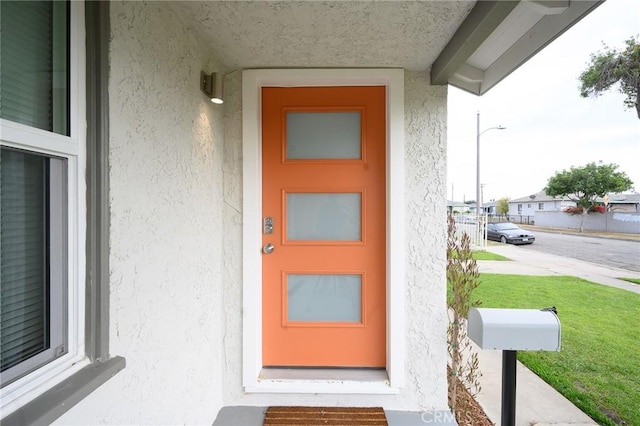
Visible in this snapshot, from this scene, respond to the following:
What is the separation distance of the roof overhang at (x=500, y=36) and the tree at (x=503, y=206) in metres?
35.3

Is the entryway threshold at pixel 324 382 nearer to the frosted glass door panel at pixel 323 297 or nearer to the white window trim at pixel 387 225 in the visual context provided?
the white window trim at pixel 387 225

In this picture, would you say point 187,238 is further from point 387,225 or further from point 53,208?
point 387,225

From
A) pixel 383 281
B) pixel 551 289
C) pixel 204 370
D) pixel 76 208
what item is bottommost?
pixel 551 289

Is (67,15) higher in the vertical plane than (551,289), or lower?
higher

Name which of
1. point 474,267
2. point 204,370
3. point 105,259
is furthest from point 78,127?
point 474,267

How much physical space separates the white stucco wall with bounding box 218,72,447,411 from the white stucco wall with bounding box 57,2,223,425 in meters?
0.18

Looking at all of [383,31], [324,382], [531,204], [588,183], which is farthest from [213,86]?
[531,204]

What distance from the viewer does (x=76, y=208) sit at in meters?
1.11

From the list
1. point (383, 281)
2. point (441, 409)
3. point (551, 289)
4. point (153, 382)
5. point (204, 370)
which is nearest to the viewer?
point (153, 382)

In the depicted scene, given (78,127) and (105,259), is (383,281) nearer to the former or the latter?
(105,259)

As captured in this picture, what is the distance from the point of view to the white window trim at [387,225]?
2.26 meters

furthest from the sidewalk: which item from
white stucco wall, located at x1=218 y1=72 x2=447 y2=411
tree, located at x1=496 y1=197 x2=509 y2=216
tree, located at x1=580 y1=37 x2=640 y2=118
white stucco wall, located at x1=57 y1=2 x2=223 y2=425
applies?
tree, located at x1=496 y1=197 x2=509 y2=216

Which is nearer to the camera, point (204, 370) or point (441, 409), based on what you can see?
A: point (204, 370)

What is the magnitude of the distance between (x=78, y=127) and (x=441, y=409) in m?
3.13
